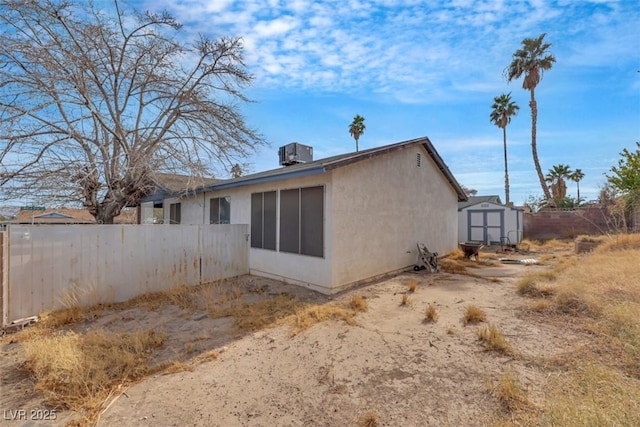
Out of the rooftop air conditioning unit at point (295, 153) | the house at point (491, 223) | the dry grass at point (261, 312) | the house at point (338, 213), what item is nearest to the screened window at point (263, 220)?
the house at point (338, 213)

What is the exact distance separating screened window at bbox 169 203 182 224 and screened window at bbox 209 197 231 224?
116 inches

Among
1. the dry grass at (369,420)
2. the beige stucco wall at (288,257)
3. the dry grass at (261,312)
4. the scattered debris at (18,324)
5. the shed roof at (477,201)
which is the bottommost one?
the scattered debris at (18,324)

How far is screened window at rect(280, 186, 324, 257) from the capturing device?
6.57 metres

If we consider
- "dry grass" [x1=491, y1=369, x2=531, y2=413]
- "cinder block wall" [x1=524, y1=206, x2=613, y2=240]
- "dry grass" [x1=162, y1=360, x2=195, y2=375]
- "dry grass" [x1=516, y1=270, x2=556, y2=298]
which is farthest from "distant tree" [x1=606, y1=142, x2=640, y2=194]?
"dry grass" [x1=162, y1=360, x2=195, y2=375]

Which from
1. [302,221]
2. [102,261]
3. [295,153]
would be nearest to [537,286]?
[302,221]

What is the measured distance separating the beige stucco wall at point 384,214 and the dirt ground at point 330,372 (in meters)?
1.80

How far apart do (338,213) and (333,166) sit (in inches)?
44.6

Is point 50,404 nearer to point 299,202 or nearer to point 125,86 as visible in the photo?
point 299,202

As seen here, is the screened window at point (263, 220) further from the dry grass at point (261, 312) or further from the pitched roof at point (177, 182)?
the dry grass at point (261, 312)

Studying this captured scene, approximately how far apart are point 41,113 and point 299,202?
6.37 meters

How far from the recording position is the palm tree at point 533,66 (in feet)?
69.9

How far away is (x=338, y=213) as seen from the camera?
643cm

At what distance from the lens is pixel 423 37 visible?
280 inches

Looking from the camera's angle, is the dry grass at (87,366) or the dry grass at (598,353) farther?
the dry grass at (87,366)
